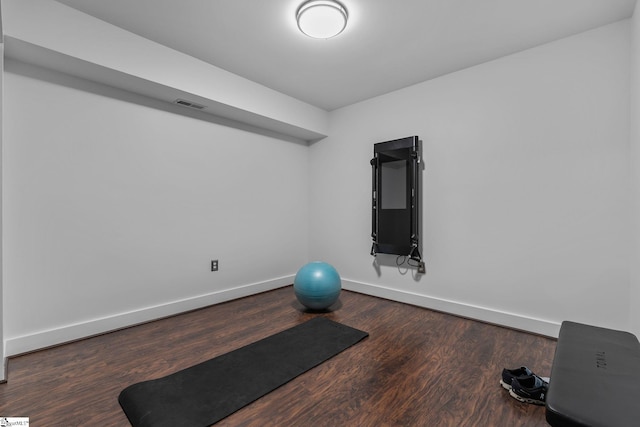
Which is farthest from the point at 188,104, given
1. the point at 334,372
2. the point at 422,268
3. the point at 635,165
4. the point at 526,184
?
the point at 635,165

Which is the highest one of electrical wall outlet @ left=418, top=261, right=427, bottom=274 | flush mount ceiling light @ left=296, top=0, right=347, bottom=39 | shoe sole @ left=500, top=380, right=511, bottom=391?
flush mount ceiling light @ left=296, top=0, right=347, bottom=39

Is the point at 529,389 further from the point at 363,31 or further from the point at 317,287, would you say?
the point at 363,31

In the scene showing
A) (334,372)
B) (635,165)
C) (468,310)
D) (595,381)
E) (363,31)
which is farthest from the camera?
(468,310)

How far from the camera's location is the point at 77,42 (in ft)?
7.29

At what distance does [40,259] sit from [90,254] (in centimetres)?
32

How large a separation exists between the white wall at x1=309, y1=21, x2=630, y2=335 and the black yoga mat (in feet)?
4.73

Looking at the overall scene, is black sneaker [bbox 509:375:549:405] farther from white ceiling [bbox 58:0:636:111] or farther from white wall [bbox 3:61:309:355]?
white wall [bbox 3:61:309:355]

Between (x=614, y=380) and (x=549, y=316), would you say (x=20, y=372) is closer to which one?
(x=614, y=380)

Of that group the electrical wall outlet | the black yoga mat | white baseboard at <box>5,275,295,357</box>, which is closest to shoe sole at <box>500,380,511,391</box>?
the black yoga mat

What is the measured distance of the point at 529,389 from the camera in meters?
1.69

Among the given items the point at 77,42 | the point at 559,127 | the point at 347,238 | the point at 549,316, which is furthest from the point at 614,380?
the point at 77,42

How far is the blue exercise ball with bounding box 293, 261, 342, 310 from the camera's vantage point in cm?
310

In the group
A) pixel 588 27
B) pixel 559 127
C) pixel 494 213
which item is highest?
pixel 588 27

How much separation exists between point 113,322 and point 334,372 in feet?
7.00
